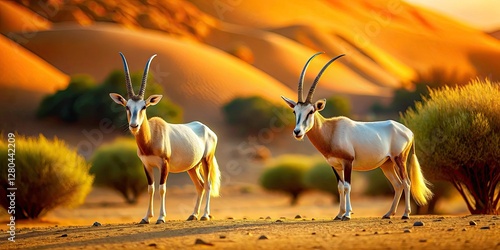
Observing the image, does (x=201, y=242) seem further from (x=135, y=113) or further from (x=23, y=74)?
(x=23, y=74)

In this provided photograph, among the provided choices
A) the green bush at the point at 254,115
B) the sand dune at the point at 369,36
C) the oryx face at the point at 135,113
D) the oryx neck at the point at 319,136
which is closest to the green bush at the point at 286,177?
the green bush at the point at 254,115

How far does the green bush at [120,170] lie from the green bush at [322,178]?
317 inches

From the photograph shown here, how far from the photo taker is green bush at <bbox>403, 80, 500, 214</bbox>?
18.5m

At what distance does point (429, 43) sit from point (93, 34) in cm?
10607

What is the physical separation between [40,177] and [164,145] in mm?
→ 9194

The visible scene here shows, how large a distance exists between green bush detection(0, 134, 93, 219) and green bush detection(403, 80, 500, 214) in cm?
1030

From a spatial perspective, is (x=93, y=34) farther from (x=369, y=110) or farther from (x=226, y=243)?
(x=226, y=243)

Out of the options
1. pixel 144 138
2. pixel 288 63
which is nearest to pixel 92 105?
pixel 144 138

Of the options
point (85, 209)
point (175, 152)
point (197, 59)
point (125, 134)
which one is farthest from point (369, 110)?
point (175, 152)

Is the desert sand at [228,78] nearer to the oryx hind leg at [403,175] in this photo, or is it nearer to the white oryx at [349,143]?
the oryx hind leg at [403,175]

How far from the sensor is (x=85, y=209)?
34250mm

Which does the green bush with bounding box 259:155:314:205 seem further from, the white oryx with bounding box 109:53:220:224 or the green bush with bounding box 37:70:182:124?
the white oryx with bounding box 109:53:220:224

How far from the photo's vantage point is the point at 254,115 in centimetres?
6744

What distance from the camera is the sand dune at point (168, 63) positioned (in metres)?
74.6
